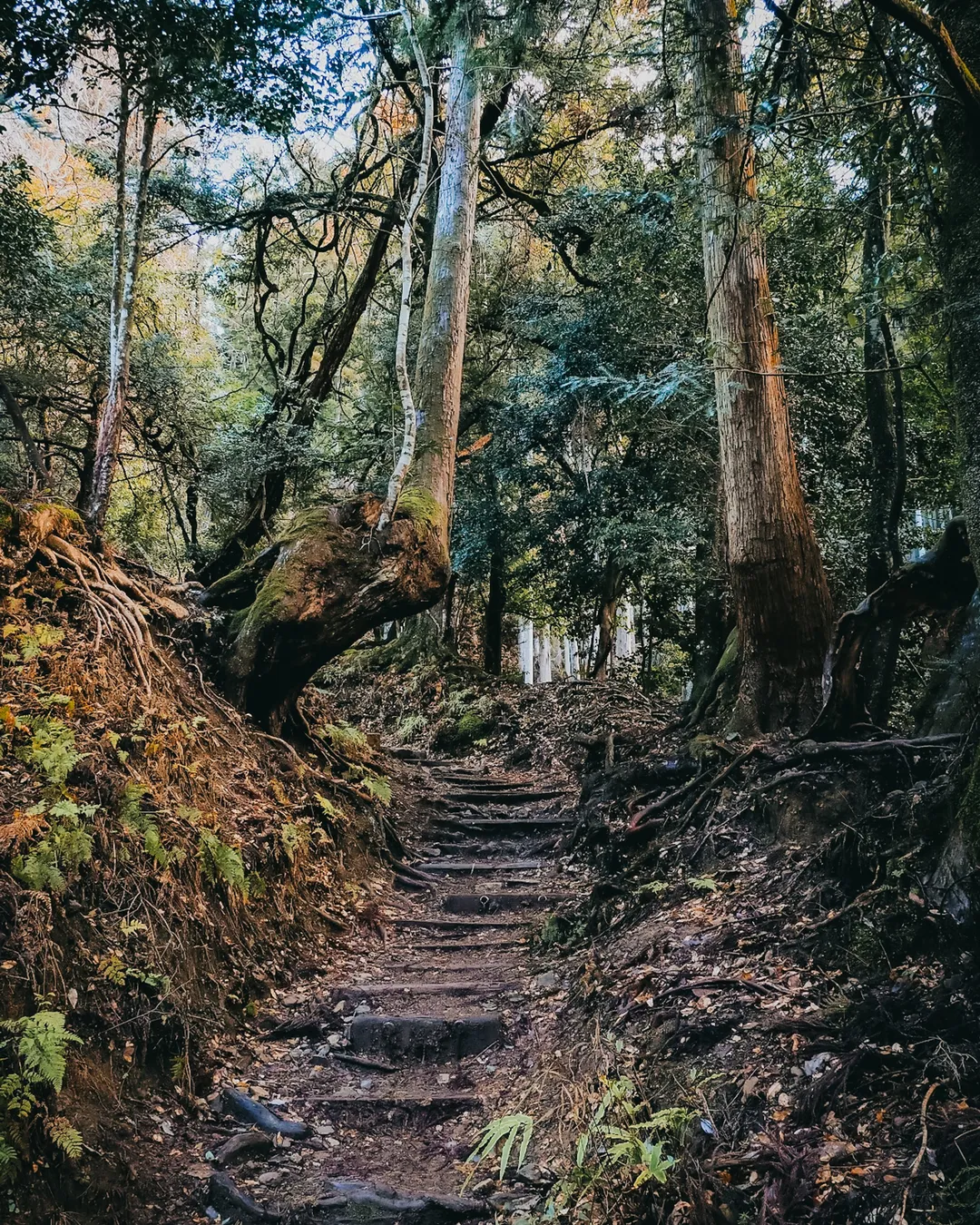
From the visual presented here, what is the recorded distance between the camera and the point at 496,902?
23.4ft

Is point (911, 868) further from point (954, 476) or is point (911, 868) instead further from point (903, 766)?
point (954, 476)

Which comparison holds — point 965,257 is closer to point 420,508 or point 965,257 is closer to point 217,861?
point 217,861

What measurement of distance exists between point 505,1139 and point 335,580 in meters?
4.84

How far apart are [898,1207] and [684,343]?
377 inches

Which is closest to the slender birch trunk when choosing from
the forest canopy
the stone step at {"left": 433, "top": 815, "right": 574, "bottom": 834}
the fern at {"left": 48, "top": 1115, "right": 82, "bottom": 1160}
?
the forest canopy

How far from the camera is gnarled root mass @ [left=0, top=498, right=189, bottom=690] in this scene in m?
5.33

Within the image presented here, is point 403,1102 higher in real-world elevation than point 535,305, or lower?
lower

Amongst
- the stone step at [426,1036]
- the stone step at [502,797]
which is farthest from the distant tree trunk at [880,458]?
the stone step at [502,797]

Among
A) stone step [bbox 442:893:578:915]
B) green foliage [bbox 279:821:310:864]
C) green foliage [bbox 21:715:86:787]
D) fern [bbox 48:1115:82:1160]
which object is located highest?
green foliage [bbox 21:715:86:787]

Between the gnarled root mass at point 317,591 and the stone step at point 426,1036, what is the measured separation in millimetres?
3244

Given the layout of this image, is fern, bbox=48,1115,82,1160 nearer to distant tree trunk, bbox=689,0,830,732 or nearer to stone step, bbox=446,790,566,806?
distant tree trunk, bbox=689,0,830,732

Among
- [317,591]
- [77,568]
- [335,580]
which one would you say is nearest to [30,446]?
[77,568]

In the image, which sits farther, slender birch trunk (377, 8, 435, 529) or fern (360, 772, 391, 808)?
fern (360, 772, 391, 808)

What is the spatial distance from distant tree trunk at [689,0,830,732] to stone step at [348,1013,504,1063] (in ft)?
A: 10.4
